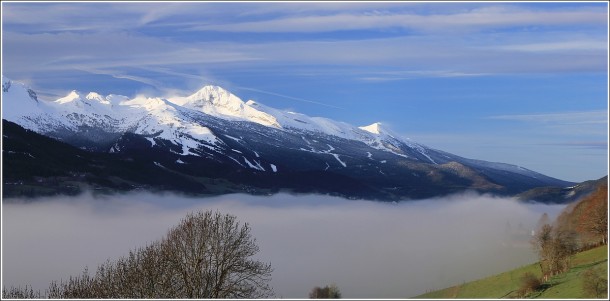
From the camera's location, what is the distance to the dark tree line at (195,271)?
50.7 meters

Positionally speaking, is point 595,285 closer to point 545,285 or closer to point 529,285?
point 545,285

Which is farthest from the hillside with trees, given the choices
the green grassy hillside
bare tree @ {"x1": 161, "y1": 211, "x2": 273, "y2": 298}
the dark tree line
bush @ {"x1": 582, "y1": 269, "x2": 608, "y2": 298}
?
the dark tree line

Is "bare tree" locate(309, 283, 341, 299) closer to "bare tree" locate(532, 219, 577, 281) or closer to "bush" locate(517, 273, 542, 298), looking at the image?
"bush" locate(517, 273, 542, 298)

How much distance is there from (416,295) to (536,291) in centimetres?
3202

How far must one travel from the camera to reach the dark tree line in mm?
50656

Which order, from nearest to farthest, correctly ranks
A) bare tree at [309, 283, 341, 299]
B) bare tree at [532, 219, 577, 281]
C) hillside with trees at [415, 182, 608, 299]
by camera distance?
hillside with trees at [415, 182, 608, 299]
bare tree at [532, 219, 577, 281]
bare tree at [309, 283, 341, 299]

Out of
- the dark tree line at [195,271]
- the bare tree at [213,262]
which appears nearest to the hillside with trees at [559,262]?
the bare tree at [213,262]

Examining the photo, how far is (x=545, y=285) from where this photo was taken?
245 ft

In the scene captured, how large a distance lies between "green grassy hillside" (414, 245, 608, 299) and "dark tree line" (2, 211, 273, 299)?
963 inches

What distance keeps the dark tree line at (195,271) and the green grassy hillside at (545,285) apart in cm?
2446

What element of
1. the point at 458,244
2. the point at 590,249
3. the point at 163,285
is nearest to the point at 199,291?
the point at 163,285

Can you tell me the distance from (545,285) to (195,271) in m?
38.9

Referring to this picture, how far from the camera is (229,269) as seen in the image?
52.2m

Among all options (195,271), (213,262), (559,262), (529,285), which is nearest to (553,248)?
(559,262)
